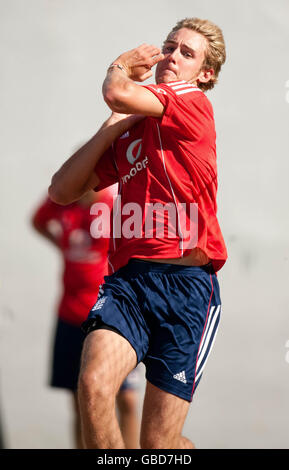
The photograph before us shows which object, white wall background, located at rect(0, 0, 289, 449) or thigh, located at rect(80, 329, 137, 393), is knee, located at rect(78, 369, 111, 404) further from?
white wall background, located at rect(0, 0, 289, 449)

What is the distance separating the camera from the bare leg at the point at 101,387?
7.75ft

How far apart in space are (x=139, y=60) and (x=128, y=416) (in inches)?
85.8

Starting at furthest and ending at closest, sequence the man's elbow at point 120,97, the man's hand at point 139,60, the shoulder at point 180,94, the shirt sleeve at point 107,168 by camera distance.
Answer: the shirt sleeve at point 107,168 → the man's hand at point 139,60 → the shoulder at point 180,94 → the man's elbow at point 120,97

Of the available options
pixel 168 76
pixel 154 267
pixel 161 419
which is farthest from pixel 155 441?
pixel 168 76

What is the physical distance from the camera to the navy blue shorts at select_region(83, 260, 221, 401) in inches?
103

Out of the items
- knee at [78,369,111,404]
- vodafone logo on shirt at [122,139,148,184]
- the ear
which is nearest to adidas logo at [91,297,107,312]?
knee at [78,369,111,404]

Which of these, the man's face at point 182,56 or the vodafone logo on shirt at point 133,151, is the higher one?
the man's face at point 182,56

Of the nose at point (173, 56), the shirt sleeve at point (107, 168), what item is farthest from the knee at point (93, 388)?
the nose at point (173, 56)

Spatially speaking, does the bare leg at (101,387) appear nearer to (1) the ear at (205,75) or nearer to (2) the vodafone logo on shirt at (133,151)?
(2) the vodafone logo on shirt at (133,151)

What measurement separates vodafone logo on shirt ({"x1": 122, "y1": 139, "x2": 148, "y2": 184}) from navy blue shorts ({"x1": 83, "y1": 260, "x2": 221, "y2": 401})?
0.38m

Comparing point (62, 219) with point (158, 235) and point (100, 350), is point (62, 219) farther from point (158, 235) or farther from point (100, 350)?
point (100, 350)

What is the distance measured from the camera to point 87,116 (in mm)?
6148

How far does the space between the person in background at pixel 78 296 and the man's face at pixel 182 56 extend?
1308mm

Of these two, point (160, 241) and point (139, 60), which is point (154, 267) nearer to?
point (160, 241)
